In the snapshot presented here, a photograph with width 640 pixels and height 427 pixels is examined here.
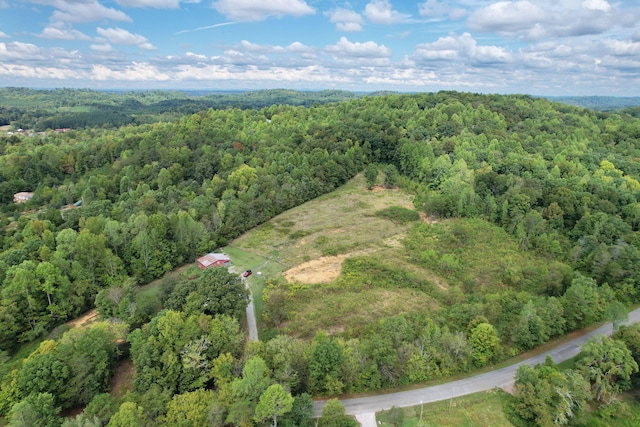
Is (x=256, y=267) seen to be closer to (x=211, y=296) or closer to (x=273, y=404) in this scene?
(x=211, y=296)

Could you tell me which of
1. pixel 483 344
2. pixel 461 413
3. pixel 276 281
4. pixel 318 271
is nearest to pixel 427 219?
pixel 318 271


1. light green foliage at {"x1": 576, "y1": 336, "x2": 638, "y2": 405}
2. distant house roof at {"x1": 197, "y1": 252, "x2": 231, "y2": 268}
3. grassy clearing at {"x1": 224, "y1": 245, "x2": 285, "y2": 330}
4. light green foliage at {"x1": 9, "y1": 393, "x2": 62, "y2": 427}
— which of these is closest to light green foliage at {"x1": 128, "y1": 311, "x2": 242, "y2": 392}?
light green foliage at {"x1": 9, "y1": 393, "x2": 62, "y2": 427}

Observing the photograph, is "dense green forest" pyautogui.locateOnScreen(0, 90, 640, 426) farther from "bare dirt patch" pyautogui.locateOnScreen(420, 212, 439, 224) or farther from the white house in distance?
the white house in distance

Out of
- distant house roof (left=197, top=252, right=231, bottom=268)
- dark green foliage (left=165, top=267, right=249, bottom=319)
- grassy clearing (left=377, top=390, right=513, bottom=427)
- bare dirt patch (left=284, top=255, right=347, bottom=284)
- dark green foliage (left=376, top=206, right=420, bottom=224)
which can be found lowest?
grassy clearing (left=377, top=390, right=513, bottom=427)

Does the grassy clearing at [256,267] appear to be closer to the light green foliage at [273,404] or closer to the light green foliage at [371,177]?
the light green foliage at [273,404]

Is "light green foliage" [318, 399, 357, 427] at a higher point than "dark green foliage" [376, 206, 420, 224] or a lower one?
lower

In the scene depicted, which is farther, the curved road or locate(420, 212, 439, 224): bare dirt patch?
locate(420, 212, 439, 224): bare dirt patch

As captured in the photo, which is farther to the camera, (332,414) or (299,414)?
(299,414)
